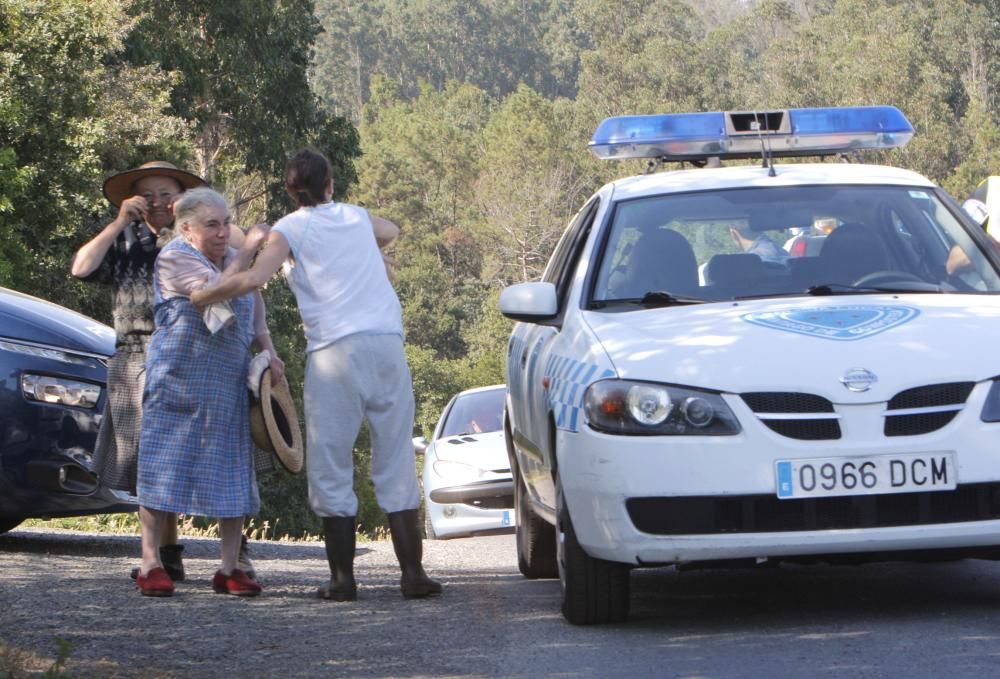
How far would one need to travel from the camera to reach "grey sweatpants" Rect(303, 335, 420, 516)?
6.70 m

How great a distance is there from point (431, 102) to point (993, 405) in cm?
10097

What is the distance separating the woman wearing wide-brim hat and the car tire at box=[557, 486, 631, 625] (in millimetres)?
1899

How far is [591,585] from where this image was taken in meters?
5.88

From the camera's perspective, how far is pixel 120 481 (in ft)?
23.5

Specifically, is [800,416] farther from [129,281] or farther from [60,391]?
[60,391]

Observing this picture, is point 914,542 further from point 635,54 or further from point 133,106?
point 635,54

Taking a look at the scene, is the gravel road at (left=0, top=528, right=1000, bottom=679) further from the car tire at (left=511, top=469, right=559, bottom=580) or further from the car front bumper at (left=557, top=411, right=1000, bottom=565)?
the car front bumper at (left=557, top=411, right=1000, bottom=565)

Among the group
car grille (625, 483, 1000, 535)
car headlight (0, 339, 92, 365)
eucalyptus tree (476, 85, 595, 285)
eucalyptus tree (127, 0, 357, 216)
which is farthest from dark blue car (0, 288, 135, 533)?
eucalyptus tree (476, 85, 595, 285)

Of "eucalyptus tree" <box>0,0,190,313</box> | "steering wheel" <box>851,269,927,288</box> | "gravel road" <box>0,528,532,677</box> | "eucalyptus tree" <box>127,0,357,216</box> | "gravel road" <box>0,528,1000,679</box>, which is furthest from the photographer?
"eucalyptus tree" <box>127,0,357,216</box>

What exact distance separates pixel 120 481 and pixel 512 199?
69469mm

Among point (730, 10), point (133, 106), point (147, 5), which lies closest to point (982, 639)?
point (133, 106)

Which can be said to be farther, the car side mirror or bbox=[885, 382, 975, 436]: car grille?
the car side mirror

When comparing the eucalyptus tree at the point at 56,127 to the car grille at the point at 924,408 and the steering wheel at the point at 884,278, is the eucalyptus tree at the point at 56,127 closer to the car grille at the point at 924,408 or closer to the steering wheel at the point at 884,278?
the steering wheel at the point at 884,278

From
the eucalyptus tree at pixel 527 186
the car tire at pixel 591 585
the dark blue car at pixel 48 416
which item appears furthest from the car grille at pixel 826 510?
the eucalyptus tree at pixel 527 186
